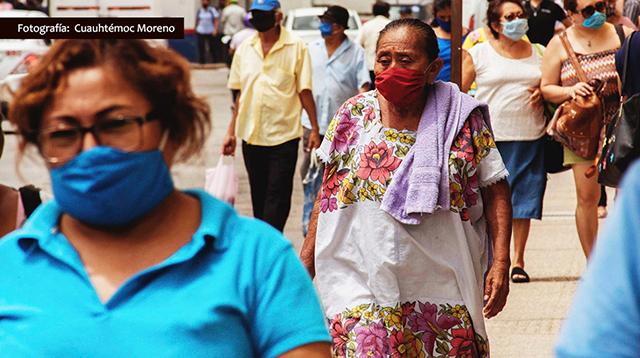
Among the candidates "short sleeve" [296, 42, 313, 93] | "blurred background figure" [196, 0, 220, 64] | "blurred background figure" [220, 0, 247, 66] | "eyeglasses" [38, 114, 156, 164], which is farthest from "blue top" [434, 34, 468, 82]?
"blurred background figure" [196, 0, 220, 64]

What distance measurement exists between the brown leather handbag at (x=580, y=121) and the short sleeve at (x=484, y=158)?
2336mm

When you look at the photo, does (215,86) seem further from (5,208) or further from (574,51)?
(5,208)

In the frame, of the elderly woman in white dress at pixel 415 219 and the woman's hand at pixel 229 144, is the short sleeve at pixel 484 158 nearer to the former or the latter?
the elderly woman in white dress at pixel 415 219

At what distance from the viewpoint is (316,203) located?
12.9 ft

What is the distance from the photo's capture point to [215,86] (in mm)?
22516

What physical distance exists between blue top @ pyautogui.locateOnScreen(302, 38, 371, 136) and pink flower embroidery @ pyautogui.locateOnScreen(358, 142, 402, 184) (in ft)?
14.8

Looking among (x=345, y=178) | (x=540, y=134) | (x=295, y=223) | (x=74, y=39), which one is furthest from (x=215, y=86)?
(x=74, y=39)

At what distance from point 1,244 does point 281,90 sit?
17.9ft

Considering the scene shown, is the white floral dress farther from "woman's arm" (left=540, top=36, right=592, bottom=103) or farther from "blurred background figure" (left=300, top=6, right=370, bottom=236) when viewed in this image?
"blurred background figure" (left=300, top=6, right=370, bottom=236)

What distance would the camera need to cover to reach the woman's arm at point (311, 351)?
72.7 inches

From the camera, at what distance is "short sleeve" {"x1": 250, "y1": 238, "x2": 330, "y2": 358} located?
6.03ft

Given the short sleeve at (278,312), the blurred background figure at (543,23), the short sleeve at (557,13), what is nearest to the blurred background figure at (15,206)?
the short sleeve at (278,312)

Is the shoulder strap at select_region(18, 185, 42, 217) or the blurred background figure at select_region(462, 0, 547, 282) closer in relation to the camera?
the shoulder strap at select_region(18, 185, 42, 217)

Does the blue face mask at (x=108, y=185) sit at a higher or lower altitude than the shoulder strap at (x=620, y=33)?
higher
